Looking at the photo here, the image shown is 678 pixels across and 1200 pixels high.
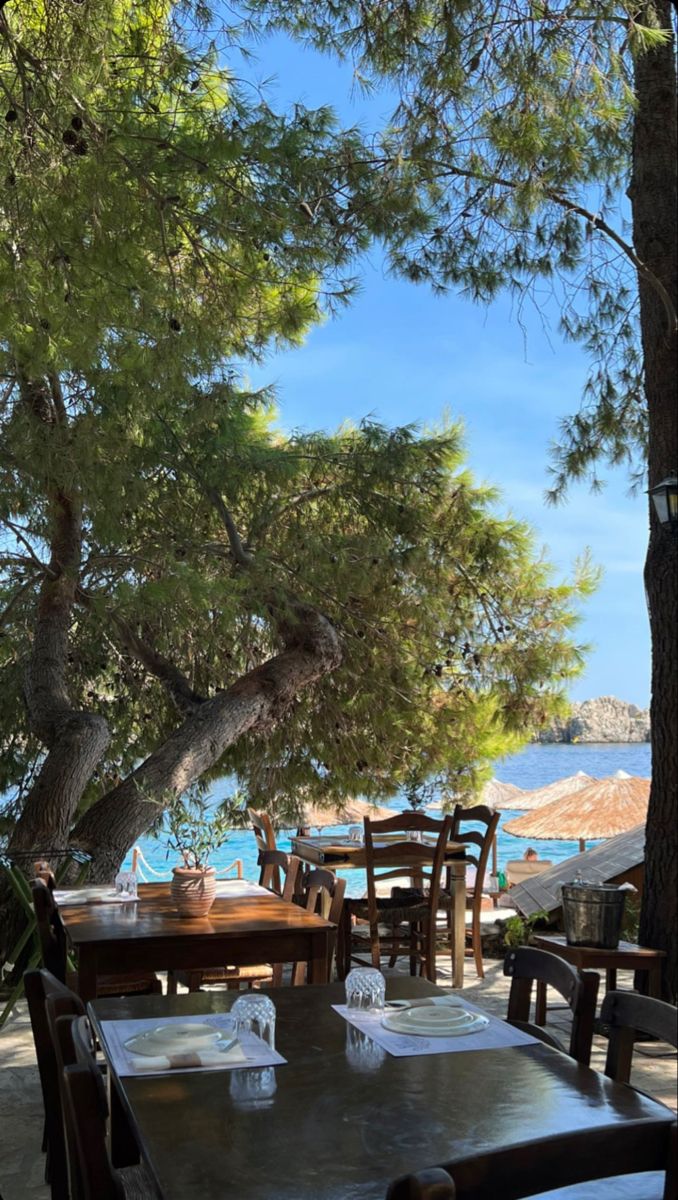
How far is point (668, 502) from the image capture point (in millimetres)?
4836

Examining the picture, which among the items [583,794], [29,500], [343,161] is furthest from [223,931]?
[583,794]

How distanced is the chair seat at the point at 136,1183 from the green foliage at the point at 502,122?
3229mm

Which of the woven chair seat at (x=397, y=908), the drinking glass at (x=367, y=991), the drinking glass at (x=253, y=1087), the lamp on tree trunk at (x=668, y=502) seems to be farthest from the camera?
the woven chair seat at (x=397, y=908)

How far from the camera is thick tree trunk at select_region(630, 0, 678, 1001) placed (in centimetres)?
492

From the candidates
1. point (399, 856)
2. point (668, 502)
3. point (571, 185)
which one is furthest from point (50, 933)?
point (571, 185)

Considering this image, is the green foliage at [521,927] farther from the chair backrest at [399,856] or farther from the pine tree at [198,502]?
the pine tree at [198,502]

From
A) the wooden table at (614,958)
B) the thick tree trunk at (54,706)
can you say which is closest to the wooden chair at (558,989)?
the wooden table at (614,958)

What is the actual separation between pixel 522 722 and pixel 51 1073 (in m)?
7.06

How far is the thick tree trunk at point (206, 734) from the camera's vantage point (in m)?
6.86

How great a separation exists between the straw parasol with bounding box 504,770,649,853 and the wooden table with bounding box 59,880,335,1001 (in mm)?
8912

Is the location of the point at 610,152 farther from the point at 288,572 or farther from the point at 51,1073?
the point at 51,1073

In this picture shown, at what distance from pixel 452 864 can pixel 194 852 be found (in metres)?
2.71

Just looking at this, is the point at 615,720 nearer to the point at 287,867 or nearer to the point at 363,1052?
the point at 287,867

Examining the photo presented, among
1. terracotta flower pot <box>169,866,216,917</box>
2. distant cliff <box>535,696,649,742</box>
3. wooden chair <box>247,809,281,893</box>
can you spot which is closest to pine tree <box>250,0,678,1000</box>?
terracotta flower pot <box>169,866,216,917</box>
